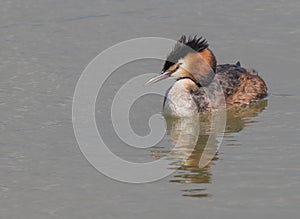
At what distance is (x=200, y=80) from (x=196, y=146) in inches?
94.6

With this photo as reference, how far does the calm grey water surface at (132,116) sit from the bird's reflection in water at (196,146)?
0.14 ft

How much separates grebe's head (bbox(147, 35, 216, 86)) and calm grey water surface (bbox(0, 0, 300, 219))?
0.70 meters

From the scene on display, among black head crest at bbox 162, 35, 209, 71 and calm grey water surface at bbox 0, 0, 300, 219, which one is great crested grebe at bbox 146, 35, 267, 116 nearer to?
black head crest at bbox 162, 35, 209, 71

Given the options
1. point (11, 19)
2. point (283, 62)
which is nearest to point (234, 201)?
point (283, 62)

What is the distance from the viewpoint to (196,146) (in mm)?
12312

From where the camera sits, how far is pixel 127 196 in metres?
10.1

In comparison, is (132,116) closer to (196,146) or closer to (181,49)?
(181,49)

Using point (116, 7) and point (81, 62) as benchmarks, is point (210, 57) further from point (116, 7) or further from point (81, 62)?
point (116, 7)

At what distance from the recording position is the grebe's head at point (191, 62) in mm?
13812

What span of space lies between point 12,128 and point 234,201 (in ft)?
13.2

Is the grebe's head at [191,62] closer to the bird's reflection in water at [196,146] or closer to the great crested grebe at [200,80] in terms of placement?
the great crested grebe at [200,80]

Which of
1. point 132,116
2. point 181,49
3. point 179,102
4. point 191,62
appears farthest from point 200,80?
point 132,116

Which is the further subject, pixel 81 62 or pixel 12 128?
pixel 81 62

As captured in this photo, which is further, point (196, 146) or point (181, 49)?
point (181, 49)
